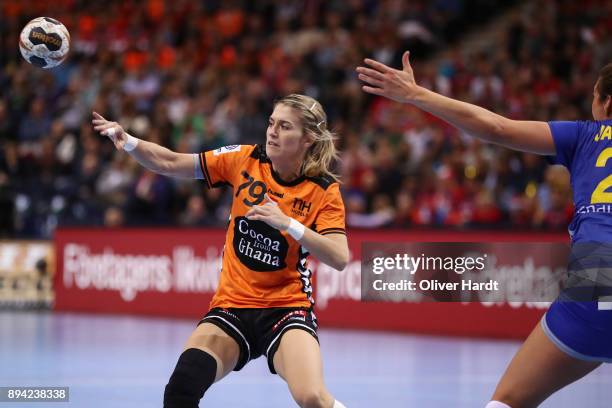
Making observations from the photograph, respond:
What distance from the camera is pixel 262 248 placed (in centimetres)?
575

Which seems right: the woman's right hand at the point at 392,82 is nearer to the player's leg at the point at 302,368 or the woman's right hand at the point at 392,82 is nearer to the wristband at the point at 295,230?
the wristband at the point at 295,230

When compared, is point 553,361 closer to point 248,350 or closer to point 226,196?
point 248,350

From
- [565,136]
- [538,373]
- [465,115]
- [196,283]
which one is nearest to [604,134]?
[565,136]

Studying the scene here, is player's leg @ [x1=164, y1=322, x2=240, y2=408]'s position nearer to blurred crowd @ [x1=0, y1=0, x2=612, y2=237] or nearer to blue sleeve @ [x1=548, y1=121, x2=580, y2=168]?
blue sleeve @ [x1=548, y1=121, x2=580, y2=168]

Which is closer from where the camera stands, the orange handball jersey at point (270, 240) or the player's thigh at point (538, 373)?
the player's thigh at point (538, 373)

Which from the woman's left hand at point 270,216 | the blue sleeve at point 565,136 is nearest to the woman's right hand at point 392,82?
the blue sleeve at point 565,136

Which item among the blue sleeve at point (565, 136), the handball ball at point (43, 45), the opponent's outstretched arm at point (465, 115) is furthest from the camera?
→ the handball ball at point (43, 45)

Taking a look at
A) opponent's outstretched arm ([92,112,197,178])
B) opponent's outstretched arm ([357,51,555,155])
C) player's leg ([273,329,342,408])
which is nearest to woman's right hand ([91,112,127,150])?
opponent's outstretched arm ([92,112,197,178])

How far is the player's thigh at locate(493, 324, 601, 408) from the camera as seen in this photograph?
177 inches

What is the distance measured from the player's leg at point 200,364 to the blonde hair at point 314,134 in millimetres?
1113

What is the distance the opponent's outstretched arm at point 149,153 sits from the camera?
230 inches

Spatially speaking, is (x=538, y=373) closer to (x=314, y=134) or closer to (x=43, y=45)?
(x=314, y=134)

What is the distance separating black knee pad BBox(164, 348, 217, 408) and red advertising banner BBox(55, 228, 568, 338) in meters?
7.28

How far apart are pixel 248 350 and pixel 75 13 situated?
1735 centimetres
